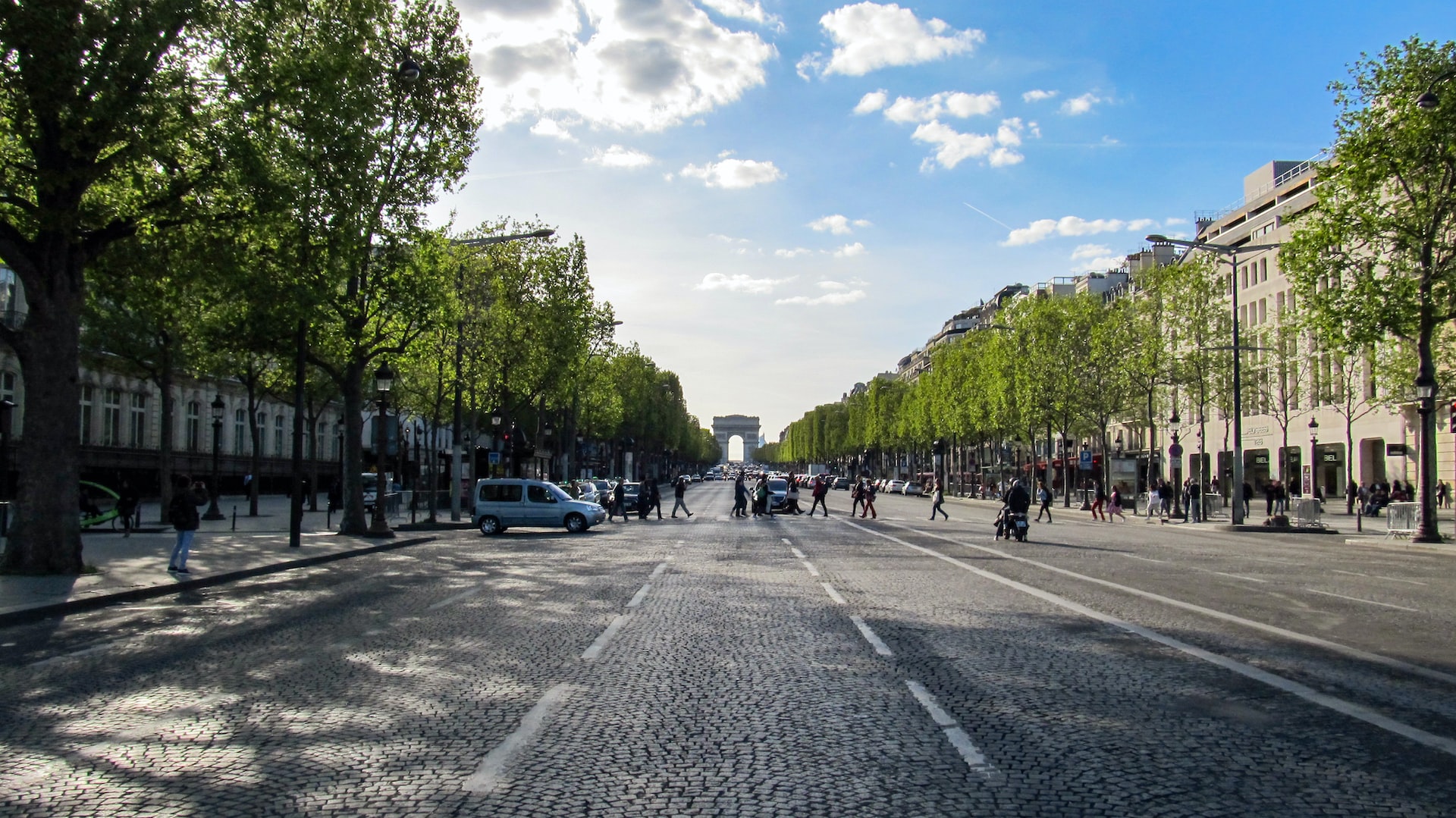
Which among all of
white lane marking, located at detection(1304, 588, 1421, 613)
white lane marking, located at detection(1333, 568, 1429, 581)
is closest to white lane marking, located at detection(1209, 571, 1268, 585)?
white lane marking, located at detection(1304, 588, 1421, 613)

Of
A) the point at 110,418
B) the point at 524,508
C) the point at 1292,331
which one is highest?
the point at 1292,331

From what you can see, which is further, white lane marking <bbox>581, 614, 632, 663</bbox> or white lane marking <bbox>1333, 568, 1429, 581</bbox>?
white lane marking <bbox>1333, 568, 1429, 581</bbox>

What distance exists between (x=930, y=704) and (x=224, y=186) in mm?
16038

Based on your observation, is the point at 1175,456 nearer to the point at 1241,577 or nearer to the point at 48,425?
the point at 1241,577

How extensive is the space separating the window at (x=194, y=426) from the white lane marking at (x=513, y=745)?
6137cm

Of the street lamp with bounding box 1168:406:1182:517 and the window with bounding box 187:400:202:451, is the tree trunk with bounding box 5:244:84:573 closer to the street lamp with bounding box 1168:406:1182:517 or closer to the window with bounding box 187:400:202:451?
the street lamp with bounding box 1168:406:1182:517

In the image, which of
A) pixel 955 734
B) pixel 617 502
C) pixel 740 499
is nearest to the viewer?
pixel 955 734

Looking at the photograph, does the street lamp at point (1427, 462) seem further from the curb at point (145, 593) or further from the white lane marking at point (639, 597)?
the curb at point (145, 593)

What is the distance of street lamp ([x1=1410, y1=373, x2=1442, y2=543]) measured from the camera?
30.9m

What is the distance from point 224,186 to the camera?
750 inches

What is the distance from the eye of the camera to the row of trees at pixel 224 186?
17250 millimetres

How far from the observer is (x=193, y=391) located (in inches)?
2485

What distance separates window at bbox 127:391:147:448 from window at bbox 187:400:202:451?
3813 mm

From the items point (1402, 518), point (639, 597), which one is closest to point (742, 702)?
point (639, 597)
